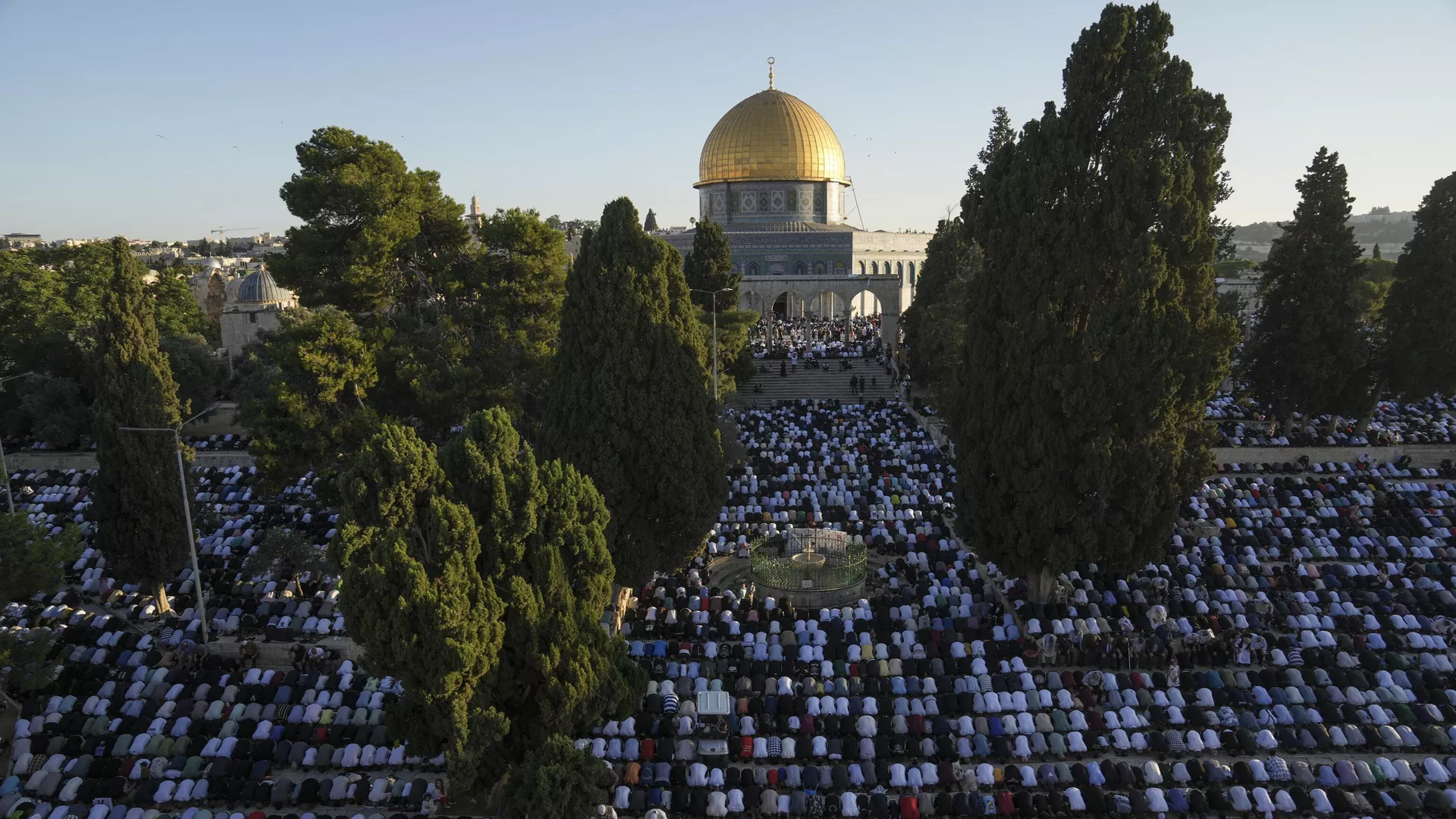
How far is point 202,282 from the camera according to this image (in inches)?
2223

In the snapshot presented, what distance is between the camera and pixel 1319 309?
2228 centimetres

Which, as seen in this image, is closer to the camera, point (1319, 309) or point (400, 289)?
point (400, 289)

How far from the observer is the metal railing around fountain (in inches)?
675

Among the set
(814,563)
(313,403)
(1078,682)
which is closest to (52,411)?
(313,403)

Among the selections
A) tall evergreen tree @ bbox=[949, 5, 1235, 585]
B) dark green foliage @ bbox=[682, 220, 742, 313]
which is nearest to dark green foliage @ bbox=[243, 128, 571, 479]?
tall evergreen tree @ bbox=[949, 5, 1235, 585]

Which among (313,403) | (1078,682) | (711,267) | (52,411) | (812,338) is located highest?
(711,267)

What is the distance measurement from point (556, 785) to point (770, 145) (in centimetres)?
4342

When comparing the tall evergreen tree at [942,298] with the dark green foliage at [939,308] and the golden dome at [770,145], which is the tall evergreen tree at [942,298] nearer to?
the dark green foliage at [939,308]

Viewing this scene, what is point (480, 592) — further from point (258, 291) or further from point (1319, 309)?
point (258, 291)

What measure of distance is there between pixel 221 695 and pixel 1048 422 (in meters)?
14.3

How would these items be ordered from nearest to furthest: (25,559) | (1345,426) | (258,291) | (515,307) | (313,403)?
1. (25,559)
2. (313,403)
3. (515,307)
4. (1345,426)
5. (258,291)

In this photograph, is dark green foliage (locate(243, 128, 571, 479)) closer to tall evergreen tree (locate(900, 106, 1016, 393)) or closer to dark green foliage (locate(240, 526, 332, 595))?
dark green foliage (locate(240, 526, 332, 595))

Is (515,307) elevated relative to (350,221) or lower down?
lower down

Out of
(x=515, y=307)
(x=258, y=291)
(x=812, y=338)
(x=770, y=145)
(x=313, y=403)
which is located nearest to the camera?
(x=313, y=403)
